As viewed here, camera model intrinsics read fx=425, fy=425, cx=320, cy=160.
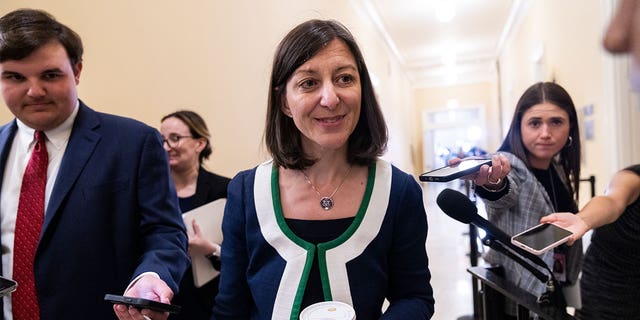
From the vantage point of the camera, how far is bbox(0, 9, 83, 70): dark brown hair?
3.62ft

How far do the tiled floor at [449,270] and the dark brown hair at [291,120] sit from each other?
5.28 feet

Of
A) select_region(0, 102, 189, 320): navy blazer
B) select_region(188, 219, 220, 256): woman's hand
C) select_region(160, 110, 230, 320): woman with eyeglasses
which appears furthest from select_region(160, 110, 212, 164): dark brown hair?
select_region(0, 102, 189, 320): navy blazer

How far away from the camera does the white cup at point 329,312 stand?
79cm

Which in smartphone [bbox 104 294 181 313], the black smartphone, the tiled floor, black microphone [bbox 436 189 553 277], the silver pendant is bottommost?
the tiled floor

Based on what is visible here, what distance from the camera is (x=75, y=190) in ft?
3.87

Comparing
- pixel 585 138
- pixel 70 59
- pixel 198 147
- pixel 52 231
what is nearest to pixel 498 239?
pixel 52 231

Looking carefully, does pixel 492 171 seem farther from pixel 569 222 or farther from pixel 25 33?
pixel 25 33

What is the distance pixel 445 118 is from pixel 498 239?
1341 centimetres

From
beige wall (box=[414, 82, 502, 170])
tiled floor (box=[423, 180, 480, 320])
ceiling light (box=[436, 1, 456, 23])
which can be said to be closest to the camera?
tiled floor (box=[423, 180, 480, 320])

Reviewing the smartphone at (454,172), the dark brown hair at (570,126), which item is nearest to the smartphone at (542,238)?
the smartphone at (454,172)

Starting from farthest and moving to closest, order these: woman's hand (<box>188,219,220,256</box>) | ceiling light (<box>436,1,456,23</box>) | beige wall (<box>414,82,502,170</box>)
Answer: beige wall (<box>414,82,502,170</box>)
ceiling light (<box>436,1,456,23</box>)
woman's hand (<box>188,219,220,256</box>)

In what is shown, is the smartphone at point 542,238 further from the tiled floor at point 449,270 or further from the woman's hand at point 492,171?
the tiled floor at point 449,270

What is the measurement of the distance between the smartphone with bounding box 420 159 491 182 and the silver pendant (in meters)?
0.23

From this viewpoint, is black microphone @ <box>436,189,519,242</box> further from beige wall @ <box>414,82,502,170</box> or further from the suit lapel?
beige wall @ <box>414,82,502,170</box>
